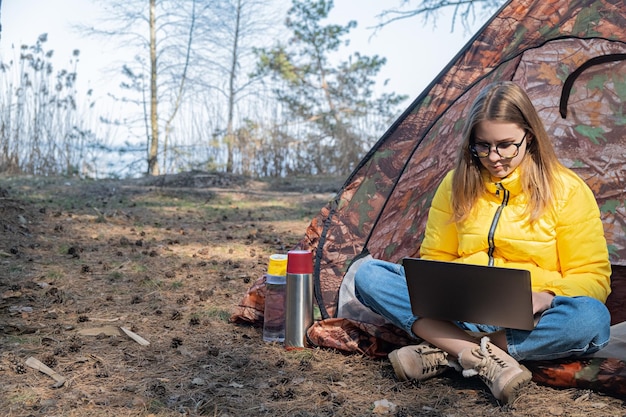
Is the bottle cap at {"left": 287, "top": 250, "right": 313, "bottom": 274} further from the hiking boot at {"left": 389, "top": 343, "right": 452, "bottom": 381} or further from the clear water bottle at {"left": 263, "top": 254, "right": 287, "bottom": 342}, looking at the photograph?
the hiking boot at {"left": 389, "top": 343, "right": 452, "bottom": 381}

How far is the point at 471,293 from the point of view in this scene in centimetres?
227

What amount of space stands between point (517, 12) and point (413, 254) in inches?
48.9

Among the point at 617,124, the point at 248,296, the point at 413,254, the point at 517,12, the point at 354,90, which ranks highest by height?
the point at 354,90

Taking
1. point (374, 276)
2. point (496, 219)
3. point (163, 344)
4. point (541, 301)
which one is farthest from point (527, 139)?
point (163, 344)

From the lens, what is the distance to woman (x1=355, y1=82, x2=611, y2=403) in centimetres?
229

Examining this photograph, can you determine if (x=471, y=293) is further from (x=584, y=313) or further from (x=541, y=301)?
(x=584, y=313)

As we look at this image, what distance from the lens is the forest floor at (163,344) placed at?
227 centimetres

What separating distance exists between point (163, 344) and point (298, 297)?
649mm

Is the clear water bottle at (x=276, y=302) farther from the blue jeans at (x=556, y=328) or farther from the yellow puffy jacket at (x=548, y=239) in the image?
the yellow puffy jacket at (x=548, y=239)

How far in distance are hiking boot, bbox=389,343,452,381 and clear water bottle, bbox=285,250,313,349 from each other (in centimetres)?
50

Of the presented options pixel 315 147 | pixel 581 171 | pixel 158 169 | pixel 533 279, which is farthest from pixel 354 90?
pixel 533 279

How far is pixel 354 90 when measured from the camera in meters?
13.8

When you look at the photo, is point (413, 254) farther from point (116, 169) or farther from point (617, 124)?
point (116, 169)

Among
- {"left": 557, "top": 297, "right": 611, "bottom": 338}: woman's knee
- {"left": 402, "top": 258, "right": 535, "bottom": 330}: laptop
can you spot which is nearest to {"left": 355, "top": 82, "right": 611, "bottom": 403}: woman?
{"left": 557, "top": 297, "right": 611, "bottom": 338}: woman's knee
